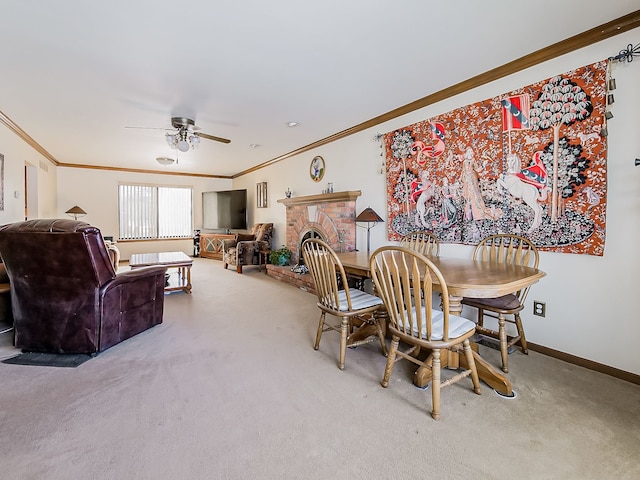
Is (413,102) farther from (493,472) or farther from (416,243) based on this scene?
(493,472)

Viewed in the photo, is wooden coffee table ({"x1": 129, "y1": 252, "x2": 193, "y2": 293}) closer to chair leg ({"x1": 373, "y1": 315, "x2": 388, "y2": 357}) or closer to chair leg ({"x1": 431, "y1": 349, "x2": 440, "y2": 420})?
chair leg ({"x1": 373, "y1": 315, "x2": 388, "y2": 357})

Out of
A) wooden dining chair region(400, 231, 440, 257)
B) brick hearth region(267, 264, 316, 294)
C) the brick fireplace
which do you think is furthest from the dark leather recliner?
wooden dining chair region(400, 231, 440, 257)

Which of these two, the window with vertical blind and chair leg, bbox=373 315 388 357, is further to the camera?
the window with vertical blind

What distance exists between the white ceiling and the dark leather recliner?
1.35m

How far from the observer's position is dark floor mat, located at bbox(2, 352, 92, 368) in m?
2.27

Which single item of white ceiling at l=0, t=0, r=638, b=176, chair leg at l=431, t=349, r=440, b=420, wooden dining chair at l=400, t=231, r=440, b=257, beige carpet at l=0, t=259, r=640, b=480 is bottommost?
beige carpet at l=0, t=259, r=640, b=480

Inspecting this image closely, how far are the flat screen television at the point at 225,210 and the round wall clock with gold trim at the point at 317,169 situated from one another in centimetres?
279

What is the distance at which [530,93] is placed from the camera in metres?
2.47

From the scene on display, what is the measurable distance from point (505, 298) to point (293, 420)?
169cm

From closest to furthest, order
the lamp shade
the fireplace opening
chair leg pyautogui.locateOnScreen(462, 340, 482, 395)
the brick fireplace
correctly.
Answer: chair leg pyautogui.locateOnScreen(462, 340, 482, 395)
the lamp shade
the brick fireplace
the fireplace opening

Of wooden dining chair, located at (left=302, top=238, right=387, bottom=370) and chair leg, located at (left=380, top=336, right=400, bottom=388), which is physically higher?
wooden dining chair, located at (left=302, top=238, right=387, bottom=370)

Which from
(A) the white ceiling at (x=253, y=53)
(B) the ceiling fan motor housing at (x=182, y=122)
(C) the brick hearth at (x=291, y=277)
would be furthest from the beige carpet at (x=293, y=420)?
(B) the ceiling fan motor housing at (x=182, y=122)

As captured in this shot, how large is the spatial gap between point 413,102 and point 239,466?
3.52 metres

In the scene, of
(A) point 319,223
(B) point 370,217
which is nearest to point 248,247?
(A) point 319,223
